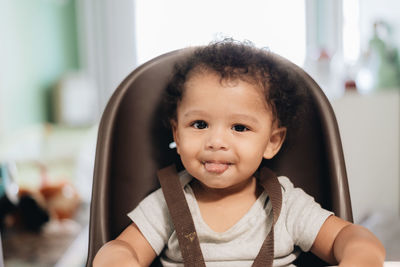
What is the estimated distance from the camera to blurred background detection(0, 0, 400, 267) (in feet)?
5.86

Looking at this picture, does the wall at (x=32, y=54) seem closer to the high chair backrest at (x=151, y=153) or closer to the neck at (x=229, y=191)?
the high chair backrest at (x=151, y=153)

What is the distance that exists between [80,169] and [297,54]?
1.55 meters

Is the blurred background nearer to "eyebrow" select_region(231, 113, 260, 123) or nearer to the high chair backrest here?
the high chair backrest

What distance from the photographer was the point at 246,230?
758mm

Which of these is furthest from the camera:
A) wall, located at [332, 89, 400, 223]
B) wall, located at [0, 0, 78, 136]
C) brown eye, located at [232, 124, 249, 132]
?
wall, located at [0, 0, 78, 136]

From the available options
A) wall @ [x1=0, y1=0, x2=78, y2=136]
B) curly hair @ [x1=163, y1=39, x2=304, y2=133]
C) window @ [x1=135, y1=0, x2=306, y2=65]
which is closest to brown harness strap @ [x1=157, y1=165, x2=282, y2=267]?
curly hair @ [x1=163, y1=39, x2=304, y2=133]

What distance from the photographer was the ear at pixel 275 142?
79cm

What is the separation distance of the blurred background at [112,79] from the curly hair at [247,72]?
0.74m

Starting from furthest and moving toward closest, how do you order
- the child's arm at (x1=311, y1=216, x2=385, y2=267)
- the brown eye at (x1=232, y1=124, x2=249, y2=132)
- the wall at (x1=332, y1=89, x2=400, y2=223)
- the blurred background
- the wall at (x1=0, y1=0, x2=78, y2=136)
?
1. the wall at (x1=0, y1=0, x2=78, y2=136)
2. the blurred background
3. the wall at (x1=332, y1=89, x2=400, y2=223)
4. the brown eye at (x1=232, y1=124, x2=249, y2=132)
5. the child's arm at (x1=311, y1=216, x2=385, y2=267)

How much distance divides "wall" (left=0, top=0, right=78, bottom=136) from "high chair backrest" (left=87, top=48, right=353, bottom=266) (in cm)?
249

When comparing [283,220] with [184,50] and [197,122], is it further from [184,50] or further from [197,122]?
[184,50]

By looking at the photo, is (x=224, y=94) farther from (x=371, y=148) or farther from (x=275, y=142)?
(x=371, y=148)

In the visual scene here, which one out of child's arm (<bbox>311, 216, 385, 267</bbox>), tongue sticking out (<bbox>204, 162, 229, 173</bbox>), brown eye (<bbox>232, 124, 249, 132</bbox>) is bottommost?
child's arm (<bbox>311, 216, 385, 267</bbox>)

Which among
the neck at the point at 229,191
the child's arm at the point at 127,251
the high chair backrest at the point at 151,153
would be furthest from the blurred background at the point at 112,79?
the child's arm at the point at 127,251
